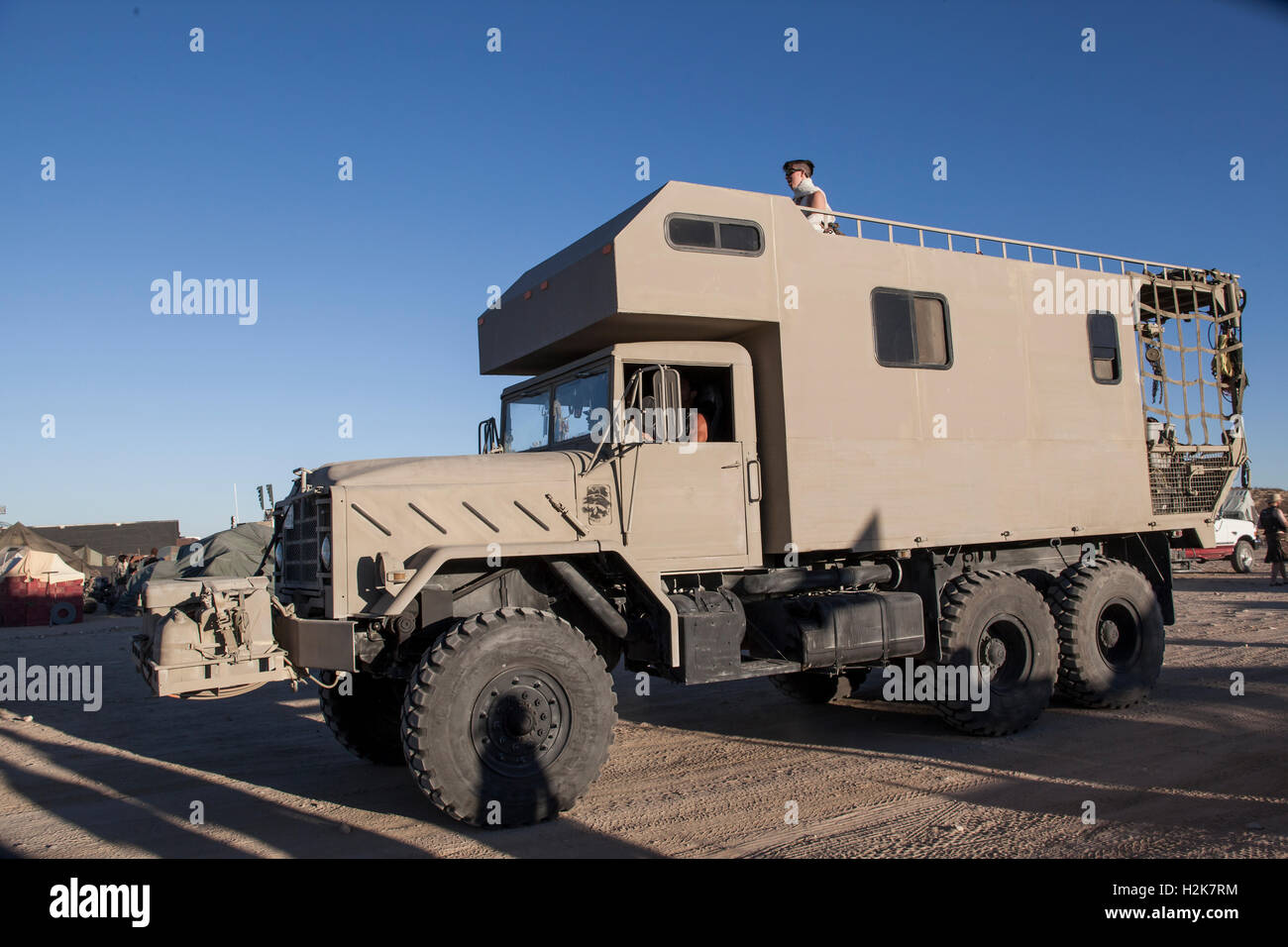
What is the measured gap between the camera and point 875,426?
7.75 metres

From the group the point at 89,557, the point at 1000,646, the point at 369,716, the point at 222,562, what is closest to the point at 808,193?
the point at 1000,646

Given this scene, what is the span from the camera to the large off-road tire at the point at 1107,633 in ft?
28.8

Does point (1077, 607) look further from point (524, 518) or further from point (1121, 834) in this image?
point (524, 518)

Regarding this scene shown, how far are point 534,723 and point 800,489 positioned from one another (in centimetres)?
284

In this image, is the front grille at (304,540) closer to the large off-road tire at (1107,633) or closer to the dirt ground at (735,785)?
the dirt ground at (735,785)

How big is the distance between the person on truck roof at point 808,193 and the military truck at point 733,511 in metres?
0.30

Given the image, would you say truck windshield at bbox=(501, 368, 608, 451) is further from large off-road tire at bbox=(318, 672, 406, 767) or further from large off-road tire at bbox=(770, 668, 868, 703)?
large off-road tire at bbox=(770, 668, 868, 703)

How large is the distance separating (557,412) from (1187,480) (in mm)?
7134

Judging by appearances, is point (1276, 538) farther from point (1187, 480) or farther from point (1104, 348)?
point (1104, 348)

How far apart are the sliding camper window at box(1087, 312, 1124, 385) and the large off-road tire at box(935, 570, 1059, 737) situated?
2477mm

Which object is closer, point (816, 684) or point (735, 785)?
point (735, 785)

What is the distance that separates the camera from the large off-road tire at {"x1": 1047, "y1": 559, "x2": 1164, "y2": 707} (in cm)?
879

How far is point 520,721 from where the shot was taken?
5.74m
